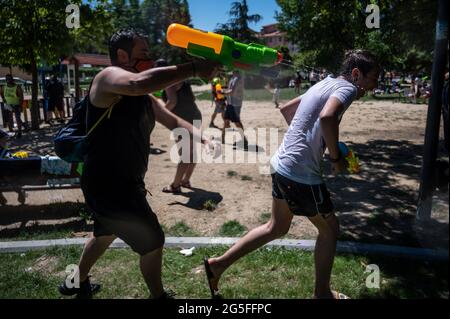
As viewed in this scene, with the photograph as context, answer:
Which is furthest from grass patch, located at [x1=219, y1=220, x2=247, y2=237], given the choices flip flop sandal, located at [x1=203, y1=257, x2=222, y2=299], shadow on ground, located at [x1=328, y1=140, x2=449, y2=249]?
flip flop sandal, located at [x1=203, y1=257, x2=222, y2=299]

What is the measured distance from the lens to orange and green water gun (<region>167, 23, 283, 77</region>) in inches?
91.1

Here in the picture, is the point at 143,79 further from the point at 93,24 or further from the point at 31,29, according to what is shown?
the point at 93,24

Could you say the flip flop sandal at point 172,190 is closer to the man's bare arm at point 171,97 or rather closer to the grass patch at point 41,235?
the man's bare arm at point 171,97

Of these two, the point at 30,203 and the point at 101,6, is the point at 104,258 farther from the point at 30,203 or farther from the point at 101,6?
the point at 101,6

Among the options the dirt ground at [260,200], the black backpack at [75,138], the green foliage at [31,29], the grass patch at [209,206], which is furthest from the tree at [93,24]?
the black backpack at [75,138]

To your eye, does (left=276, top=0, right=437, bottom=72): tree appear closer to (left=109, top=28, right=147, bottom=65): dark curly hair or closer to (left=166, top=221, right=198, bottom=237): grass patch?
(left=166, top=221, right=198, bottom=237): grass patch

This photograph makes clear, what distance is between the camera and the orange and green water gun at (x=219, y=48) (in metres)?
2.31

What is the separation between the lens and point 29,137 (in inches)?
444

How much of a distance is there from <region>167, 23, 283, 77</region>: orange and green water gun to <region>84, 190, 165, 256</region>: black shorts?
1.01 meters

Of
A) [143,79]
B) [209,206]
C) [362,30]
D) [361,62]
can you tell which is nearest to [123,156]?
[143,79]

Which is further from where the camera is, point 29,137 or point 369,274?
point 29,137

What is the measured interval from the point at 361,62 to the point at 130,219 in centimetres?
184

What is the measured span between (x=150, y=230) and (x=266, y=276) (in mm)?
1271
